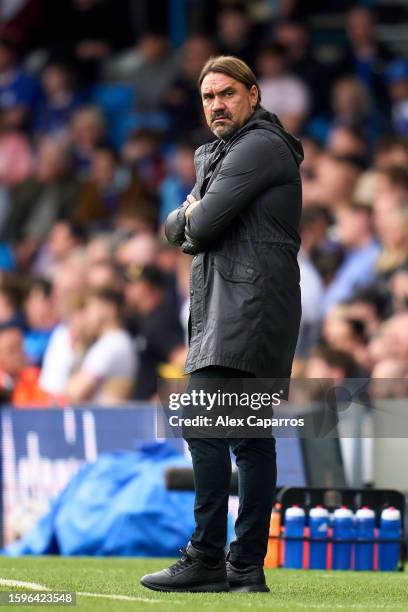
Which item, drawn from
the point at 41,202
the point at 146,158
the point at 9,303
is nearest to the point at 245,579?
the point at 9,303

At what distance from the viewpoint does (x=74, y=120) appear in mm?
17234

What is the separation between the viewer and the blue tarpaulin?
9.31 m

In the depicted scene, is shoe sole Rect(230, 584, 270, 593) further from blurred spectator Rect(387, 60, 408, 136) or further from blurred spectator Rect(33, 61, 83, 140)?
blurred spectator Rect(33, 61, 83, 140)

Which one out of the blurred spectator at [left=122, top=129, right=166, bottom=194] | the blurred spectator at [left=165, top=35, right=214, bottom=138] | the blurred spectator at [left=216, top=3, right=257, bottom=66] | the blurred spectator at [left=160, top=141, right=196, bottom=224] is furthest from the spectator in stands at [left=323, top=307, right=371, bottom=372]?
the blurred spectator at [left=165, top=35, right=214, bottom=138]

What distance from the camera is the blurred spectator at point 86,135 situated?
16.9 meters

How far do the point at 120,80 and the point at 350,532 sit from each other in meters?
10.7

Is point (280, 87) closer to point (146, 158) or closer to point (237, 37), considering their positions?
point (237, 37)

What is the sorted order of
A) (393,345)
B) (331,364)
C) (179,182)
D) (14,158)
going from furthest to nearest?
(14,158) < (179,182) < (331,364) < (393,345)

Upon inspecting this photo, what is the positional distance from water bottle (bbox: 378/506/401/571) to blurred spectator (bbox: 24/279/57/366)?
6.35m

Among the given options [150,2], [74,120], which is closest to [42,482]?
[74,120]

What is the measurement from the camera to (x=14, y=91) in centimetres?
1834

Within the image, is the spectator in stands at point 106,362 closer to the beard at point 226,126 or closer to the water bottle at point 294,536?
the water bottle at point 294,536

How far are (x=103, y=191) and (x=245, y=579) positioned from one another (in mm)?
10615

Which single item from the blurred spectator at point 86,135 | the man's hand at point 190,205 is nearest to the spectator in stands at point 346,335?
the man's hand at point 190,205
